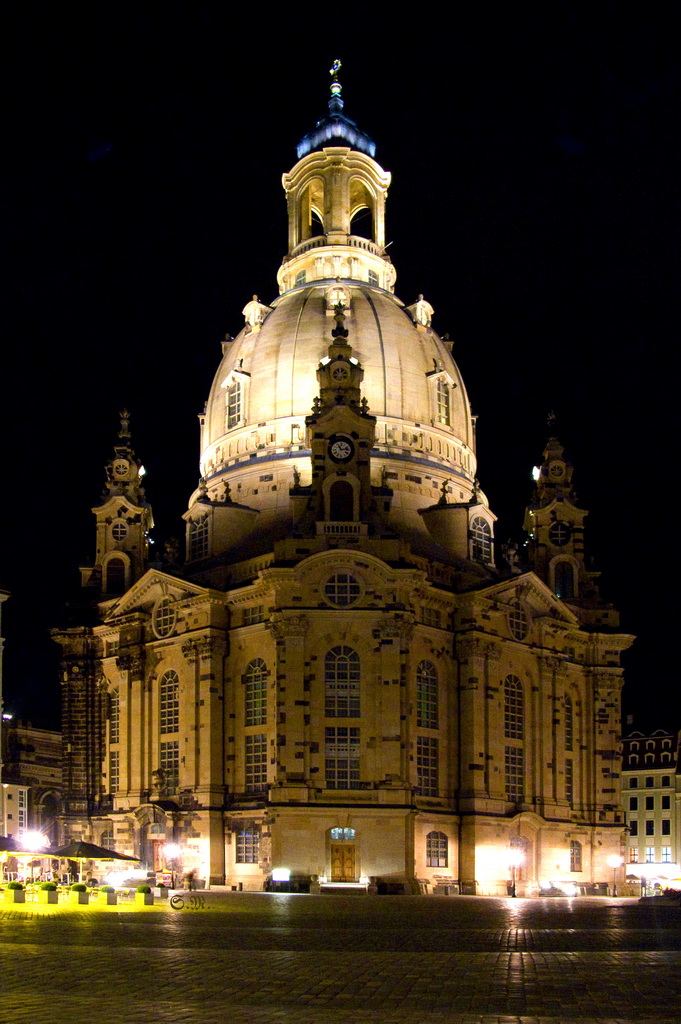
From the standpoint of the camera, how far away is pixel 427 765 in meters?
87.7

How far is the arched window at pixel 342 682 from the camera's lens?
83812 mm

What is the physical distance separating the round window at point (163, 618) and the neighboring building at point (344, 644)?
0.50ft

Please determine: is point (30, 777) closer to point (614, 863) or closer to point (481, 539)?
point (481, 539)

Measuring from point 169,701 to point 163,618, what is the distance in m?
6.05

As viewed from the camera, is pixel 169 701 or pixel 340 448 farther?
pixel 169 701

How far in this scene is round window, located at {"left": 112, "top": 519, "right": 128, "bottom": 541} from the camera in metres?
108

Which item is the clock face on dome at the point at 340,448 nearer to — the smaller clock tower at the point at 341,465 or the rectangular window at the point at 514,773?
the smaller clock tower at the point at 341,465

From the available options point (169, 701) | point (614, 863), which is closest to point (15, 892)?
point (169, 701)

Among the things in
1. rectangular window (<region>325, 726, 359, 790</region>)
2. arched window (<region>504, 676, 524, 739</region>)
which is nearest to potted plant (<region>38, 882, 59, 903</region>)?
rectangular window (<region>325, 726, 359, 790</region>)

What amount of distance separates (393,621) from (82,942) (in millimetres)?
51481

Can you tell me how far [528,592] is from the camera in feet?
316

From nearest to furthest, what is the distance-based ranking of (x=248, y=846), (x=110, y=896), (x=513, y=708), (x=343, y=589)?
(x=110, y=896) → (x=343, y=589) → (x=248, y=846) → (x=513, y=708)

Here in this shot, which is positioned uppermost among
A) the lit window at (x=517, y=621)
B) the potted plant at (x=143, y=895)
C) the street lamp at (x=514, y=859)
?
the lit window at (x=517, y=621)

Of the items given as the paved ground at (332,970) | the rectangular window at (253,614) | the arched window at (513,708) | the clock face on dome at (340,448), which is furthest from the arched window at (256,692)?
the paved ground at (332,970)
